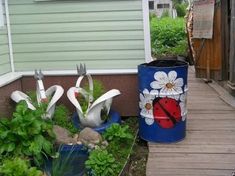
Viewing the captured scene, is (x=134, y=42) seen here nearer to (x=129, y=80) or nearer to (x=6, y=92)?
(x=129, y=80)

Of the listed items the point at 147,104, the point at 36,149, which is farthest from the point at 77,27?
the point at 36,149

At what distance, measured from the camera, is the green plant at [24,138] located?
154 inches

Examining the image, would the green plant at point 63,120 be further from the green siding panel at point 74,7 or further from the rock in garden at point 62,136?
the green siding panel at point 74,7

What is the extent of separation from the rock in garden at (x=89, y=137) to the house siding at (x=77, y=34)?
126 cm

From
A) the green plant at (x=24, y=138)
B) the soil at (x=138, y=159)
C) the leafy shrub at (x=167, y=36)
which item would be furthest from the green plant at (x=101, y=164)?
the leafy shrub at (x=167, y=36)

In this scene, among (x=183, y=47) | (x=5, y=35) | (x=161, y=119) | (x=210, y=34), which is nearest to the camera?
(x=161, y=119)

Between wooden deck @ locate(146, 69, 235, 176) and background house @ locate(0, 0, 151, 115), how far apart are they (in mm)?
1017

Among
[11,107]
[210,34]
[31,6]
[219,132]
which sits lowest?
[219,132]

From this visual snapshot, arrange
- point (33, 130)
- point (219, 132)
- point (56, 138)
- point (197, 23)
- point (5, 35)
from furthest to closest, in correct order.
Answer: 1. point (197, 23)
2. point (5, 35)
3. point (219, 132)
4. point (56, 138)
5. point (33, 130)

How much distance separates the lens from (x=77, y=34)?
18.2 ft

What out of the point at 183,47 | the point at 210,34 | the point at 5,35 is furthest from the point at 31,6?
the point at 183,47

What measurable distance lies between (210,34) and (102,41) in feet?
9.64

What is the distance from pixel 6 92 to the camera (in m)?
5.20

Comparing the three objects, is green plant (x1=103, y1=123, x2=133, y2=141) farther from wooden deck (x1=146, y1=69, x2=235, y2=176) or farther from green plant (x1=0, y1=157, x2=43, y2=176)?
green plant (x1=0, y1=157, x2=43, y2=176)
